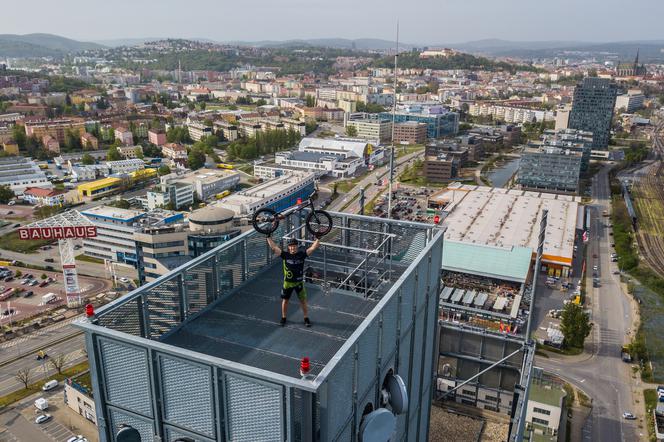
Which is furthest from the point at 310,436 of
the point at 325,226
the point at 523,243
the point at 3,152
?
the point at 3,152

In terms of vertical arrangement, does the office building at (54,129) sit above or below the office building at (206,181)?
above

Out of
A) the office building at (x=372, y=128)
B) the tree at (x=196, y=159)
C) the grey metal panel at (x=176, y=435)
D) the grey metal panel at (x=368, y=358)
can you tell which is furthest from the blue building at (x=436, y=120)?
the grey metal panel at (x=176, y=435)

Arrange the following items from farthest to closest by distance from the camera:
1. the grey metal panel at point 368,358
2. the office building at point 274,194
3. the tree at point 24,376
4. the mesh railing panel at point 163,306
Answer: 1. the office building at point 274,194
2. the tree at point 24,376
3. the mesh railing panel at point 163,306
4. the grey metal panel at point 368,358

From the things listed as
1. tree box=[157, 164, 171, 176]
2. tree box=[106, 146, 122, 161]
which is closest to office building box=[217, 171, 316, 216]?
tree box=[157, 164, 171, 176]

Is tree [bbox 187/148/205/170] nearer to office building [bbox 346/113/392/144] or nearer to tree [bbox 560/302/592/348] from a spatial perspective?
office building [bbox 346/113/392/144]

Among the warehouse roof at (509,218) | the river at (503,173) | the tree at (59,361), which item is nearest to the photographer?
the tree at (59,361)

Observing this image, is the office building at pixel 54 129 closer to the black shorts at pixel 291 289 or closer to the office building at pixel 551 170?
the office building at pixel 551 170

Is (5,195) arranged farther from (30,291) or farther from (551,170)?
(551,170)
